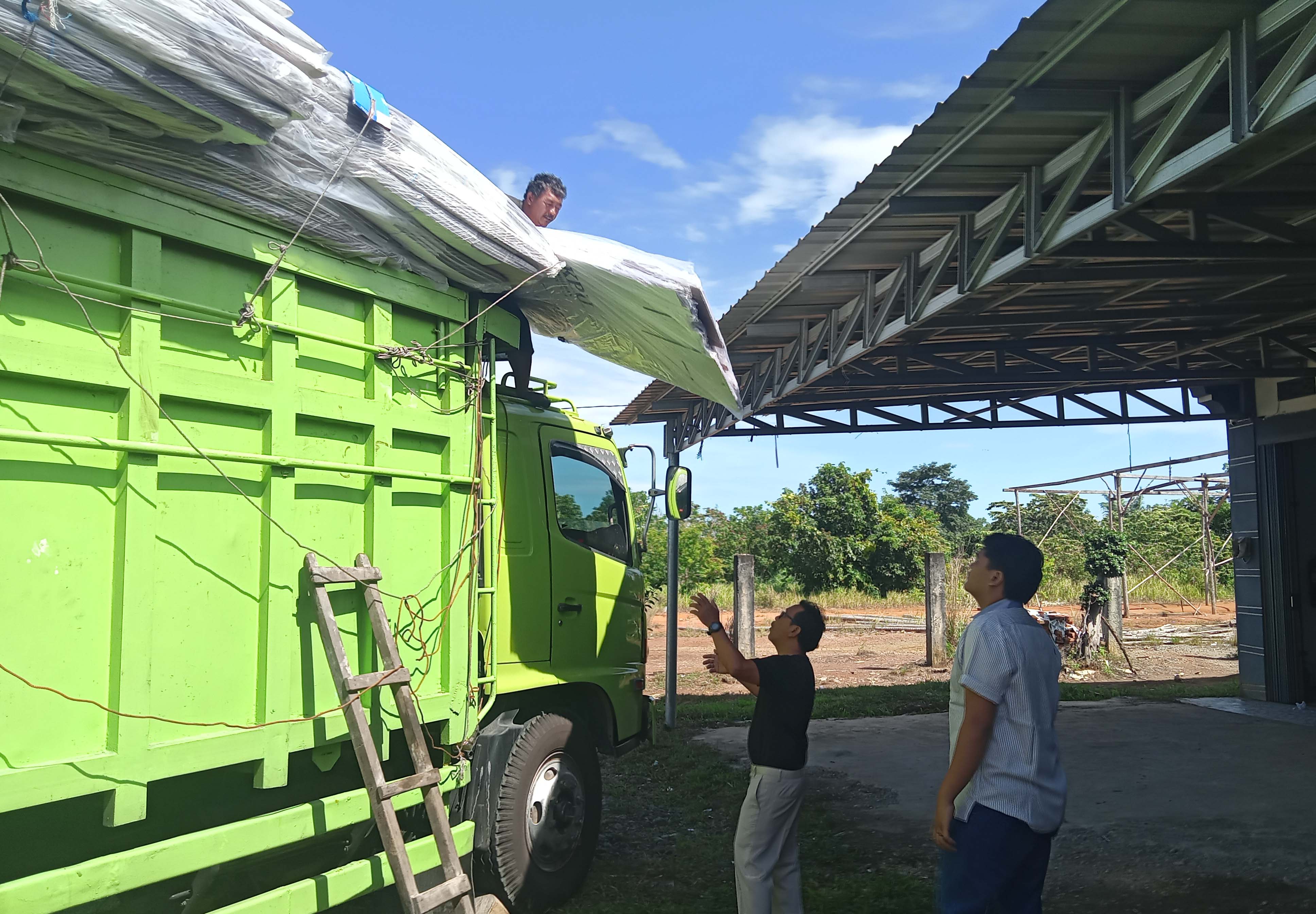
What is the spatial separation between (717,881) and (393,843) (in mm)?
2433

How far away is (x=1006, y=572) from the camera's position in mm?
3326

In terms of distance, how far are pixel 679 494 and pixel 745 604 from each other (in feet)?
28.1

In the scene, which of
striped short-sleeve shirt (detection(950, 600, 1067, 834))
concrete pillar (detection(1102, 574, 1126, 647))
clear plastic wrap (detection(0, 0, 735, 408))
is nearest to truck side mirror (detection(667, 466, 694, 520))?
clear plastic wrap (detection(0, 0, 735, 408))

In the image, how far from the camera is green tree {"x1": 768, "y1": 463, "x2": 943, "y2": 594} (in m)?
28.9

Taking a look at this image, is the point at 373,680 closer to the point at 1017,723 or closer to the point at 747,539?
Answer: the point at 1017,723

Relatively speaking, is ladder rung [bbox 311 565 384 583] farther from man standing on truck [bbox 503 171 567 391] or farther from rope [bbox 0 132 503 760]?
man standing on truck [bbox 503 171 567 391]

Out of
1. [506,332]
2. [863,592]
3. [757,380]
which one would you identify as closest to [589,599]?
[506,332]

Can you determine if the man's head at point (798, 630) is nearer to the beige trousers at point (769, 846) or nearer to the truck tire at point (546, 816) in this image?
the beige trousers at point (769, 846)

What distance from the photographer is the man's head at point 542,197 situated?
5.83 m

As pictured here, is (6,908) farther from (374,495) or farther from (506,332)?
(506,332)

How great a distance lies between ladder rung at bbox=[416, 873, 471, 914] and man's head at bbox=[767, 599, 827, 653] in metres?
1.61

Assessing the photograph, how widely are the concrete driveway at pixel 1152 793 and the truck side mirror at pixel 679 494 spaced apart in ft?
8.08

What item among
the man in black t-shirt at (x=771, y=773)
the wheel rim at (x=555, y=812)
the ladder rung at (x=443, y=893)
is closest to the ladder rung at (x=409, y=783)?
the ladder rung at (x=443, y=893)

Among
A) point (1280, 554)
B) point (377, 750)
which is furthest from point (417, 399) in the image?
point (1280, 554)
